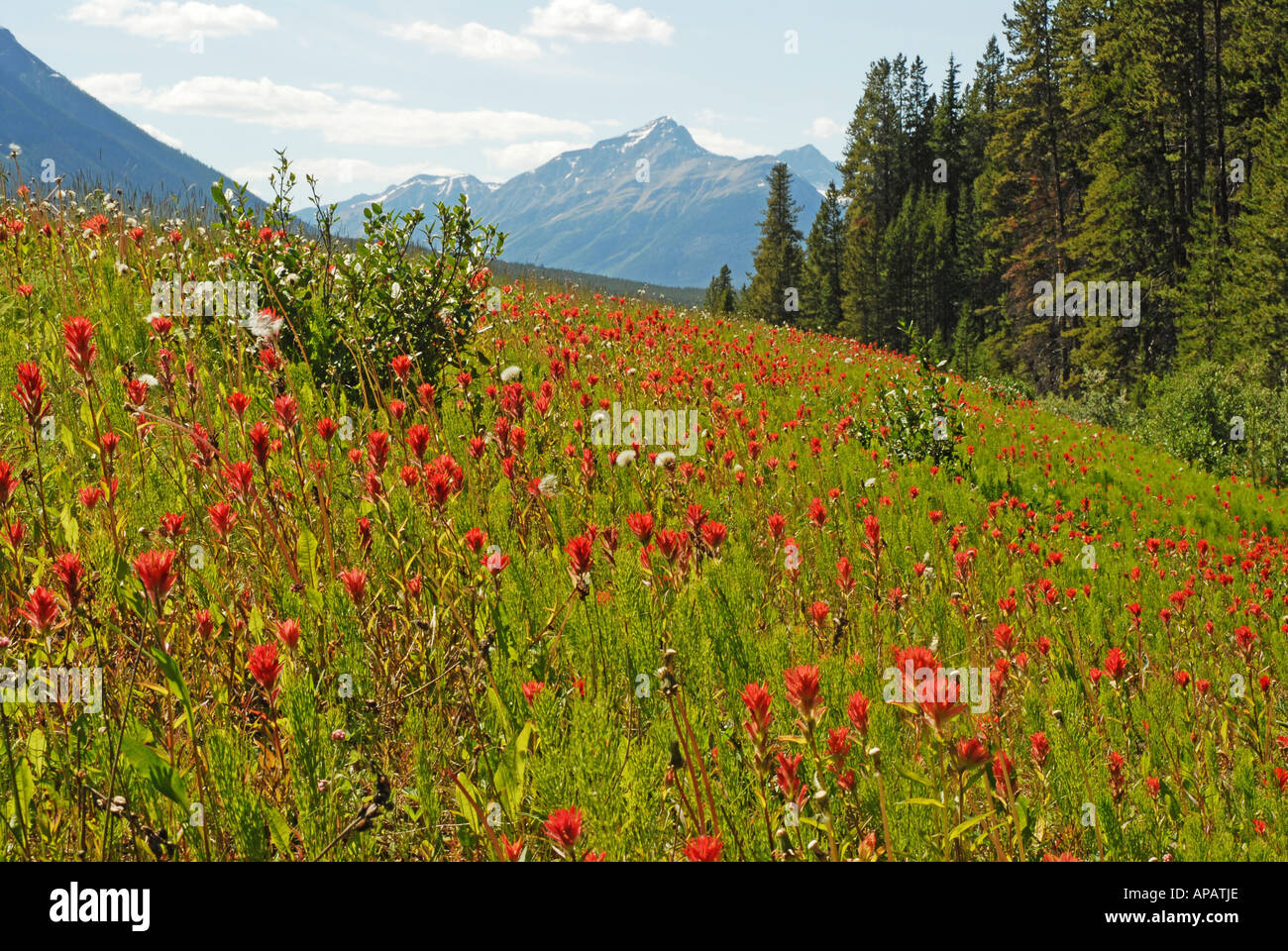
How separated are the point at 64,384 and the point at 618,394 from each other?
3.58m

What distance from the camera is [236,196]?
5.30 meters

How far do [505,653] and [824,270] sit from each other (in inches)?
2441

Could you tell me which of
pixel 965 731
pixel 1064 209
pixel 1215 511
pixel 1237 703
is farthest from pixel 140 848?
pixel 1064 209

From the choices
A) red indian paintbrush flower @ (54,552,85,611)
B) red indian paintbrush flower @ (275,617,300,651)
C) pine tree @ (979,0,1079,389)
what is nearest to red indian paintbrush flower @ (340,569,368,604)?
red indian paintbrush flower @ (275,617,300,651)

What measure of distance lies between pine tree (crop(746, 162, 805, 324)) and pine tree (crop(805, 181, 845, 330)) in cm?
120

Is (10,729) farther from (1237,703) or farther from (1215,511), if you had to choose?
(1215,511)

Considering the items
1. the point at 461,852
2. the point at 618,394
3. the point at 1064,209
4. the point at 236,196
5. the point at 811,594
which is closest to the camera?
the point at 461,852

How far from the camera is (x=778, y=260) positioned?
60.4m

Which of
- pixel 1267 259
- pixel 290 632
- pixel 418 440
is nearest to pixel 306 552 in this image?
pixel 418 440

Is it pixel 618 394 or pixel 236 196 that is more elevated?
pixel 236 196

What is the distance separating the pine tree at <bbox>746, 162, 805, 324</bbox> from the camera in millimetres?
59312

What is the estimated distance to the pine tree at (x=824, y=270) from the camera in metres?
58.9

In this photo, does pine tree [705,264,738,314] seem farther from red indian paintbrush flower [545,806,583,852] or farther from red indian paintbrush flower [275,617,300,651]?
red indian paintbrush flower [545,806,583,852]

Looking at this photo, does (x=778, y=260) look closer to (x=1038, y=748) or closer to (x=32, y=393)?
(x=1038, y=748)
